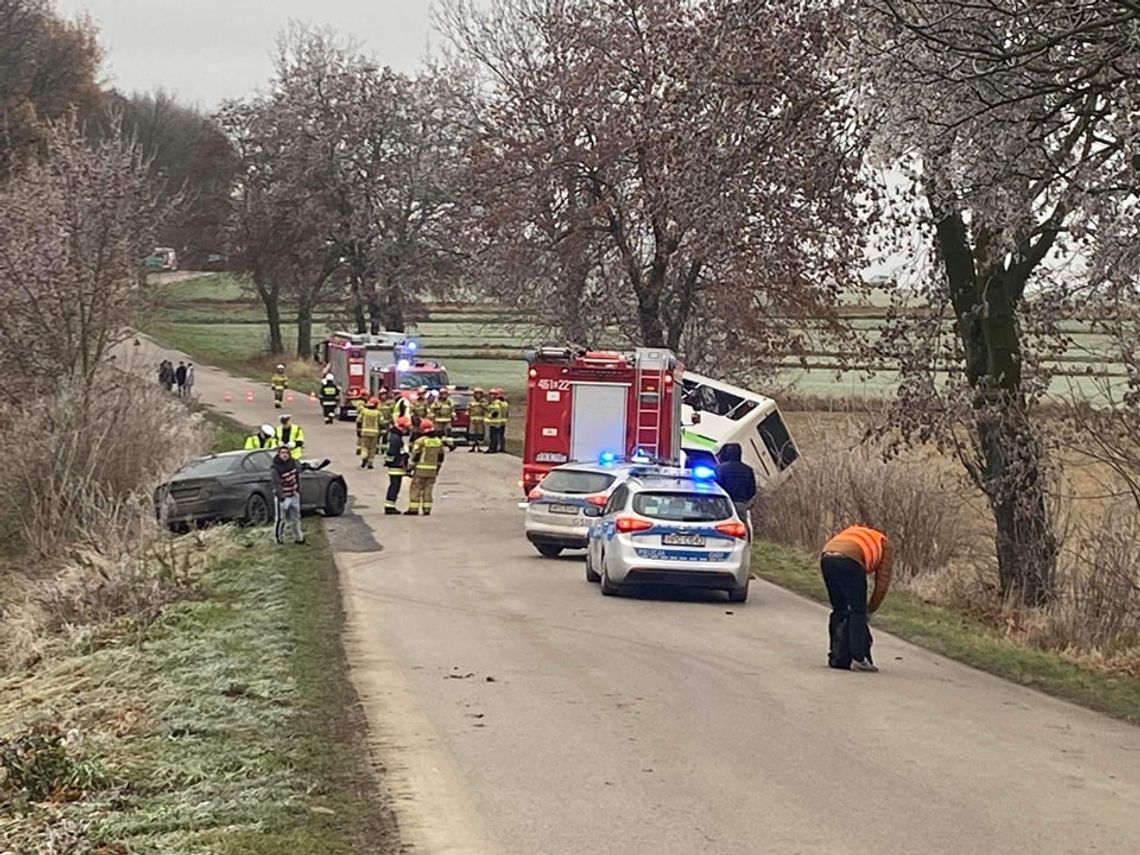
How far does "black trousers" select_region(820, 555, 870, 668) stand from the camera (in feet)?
49.8

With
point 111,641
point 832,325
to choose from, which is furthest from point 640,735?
point 832,325

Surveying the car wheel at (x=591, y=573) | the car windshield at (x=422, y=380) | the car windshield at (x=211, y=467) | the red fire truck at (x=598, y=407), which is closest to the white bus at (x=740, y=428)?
the red fire truck at (x=598, y=407)

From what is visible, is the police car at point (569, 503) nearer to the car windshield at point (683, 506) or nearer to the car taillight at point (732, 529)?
the car windshield at point (683, 506)

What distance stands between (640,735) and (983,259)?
37.6ft

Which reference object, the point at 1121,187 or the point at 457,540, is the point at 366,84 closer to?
the point at 457,540

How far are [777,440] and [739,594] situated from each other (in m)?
14.6

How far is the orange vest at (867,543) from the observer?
15.3 m

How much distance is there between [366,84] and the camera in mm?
72625

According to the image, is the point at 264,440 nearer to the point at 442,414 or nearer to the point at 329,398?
the point at 442,414

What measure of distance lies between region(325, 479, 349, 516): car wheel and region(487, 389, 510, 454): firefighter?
1373 centimetres

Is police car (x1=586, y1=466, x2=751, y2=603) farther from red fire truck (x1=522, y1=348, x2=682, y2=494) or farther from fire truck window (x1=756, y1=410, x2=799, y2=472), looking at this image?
fire truck window (x1=756, y1=410, x2=799, y2=472)

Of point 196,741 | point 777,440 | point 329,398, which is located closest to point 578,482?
point 777,440

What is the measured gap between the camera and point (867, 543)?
50.4 feet

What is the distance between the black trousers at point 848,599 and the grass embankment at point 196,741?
4.37 meters
